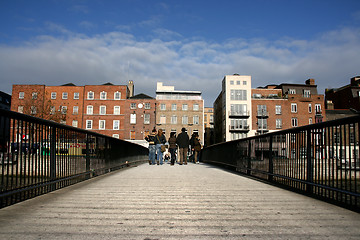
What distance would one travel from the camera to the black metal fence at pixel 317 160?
4285mm

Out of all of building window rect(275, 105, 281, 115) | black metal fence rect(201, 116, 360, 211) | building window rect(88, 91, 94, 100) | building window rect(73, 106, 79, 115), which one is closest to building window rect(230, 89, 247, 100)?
building window rect(275, 105, 281, 115)

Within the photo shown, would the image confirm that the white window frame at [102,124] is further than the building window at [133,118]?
Yes

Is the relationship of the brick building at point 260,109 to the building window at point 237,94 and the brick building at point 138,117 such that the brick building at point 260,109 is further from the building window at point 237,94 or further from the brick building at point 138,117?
the brick building at point 138,117

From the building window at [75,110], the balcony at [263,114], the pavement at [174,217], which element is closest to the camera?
the pavement at [174,217]

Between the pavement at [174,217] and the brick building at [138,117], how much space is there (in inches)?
2329

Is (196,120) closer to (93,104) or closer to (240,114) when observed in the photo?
(240,114)

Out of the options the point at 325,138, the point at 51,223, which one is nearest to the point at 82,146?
the point at 51,223

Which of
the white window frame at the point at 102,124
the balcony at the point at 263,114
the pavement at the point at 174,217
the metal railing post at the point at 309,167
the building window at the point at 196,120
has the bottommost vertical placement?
the pavement at the point at 174,217

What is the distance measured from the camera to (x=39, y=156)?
5.11 m

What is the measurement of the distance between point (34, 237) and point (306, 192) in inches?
179

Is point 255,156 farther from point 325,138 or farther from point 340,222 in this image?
point 340,222

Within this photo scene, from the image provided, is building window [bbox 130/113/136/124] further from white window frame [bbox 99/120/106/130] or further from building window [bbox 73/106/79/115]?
building window [bbox 73/106/79/115]

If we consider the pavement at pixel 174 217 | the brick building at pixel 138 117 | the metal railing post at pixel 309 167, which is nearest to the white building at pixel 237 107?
the brick building at pixel 138 117

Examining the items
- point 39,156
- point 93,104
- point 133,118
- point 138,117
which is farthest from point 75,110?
point 39,156
